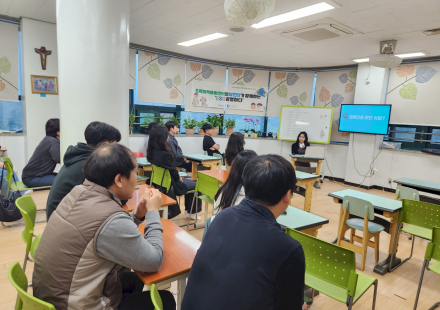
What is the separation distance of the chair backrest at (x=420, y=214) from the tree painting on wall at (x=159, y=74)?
218 inches

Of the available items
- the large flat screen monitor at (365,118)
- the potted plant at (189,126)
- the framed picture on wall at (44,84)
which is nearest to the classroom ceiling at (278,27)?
the framed picture on wall at (44,84)

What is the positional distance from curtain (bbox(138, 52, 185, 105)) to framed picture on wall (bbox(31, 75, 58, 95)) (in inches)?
72.6

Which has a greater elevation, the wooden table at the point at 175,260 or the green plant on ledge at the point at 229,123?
the green plant on ledge at the point at 229,123

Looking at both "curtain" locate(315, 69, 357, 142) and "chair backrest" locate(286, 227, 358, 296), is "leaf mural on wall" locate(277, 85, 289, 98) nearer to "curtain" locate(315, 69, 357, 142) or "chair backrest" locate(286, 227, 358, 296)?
"curtain" locate(315, 69, 357, 142)

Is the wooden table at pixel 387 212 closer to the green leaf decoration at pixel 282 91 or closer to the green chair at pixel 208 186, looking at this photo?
the green chair at pixel 208 186

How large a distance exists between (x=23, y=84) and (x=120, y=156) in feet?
15.6

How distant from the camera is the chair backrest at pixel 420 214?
256 centimetres

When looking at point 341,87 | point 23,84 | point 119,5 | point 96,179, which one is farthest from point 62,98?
point 341,87

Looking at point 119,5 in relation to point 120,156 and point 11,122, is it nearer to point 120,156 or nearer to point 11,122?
point 120,156

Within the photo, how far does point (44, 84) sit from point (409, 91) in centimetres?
730

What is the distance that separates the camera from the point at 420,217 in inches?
106

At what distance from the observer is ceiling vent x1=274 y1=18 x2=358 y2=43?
414 cm

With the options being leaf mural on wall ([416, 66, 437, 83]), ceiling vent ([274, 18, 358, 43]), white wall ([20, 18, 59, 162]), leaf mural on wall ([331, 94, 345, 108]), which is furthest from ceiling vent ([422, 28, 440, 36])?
white wall ([20, 18, 59, 162])

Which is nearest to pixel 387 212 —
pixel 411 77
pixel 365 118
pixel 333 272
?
pixel 333 272
